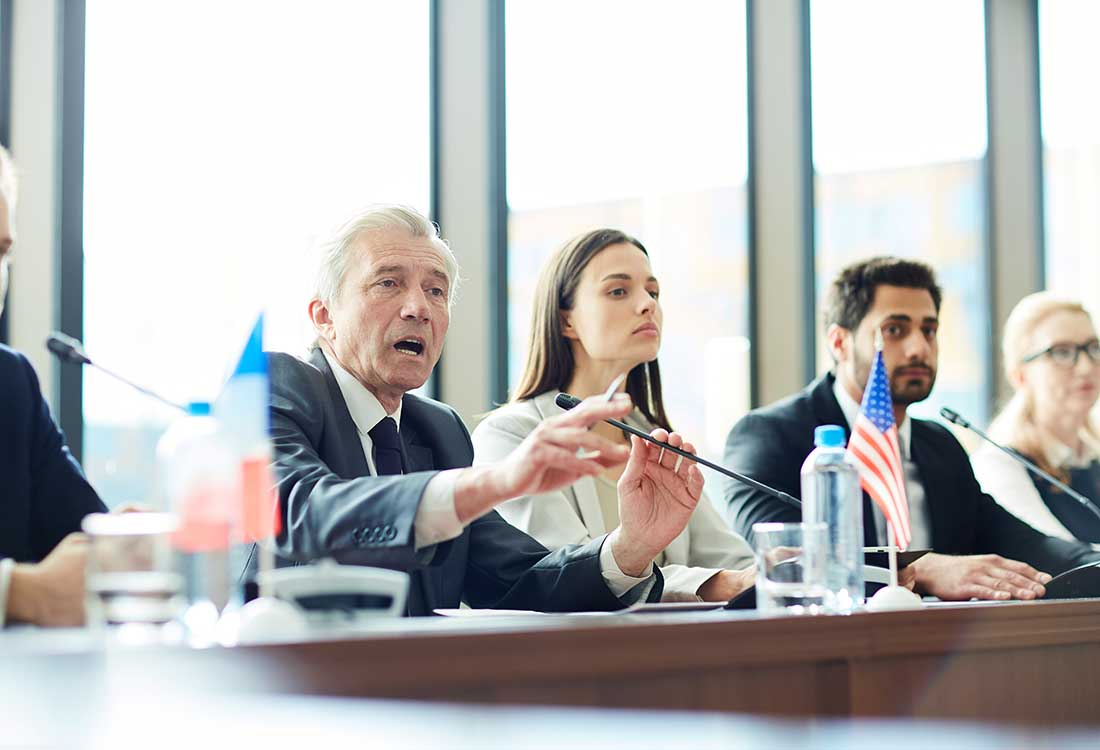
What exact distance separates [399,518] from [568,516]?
44.1 inches

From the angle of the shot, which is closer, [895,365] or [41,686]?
[41,686]

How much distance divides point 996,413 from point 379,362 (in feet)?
12.8

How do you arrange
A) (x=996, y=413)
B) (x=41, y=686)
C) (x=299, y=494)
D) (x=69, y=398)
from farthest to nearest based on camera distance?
(x=996, y=413), (x=69, y=398), (x=299, y=494), (x=41, y=686)

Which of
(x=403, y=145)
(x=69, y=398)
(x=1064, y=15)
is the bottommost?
(x=69, y=398)

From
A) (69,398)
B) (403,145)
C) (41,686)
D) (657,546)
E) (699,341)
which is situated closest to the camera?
(41,686)

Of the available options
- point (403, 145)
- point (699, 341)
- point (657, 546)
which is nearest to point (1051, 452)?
point (699, 341)

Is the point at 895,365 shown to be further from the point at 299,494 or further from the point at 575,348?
the point at 299,494

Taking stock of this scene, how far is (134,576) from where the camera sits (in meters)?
1.37

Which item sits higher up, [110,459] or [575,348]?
[575,348]

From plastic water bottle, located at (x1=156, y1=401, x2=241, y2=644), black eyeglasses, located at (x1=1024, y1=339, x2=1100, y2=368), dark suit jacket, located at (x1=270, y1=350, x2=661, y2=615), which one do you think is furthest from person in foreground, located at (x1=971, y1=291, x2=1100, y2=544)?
plastic water bottle, located at (x1=156, y1=401, x2=241, y2=644)

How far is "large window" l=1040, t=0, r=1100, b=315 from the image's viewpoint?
6047 mm

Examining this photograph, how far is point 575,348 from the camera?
11.1 feet

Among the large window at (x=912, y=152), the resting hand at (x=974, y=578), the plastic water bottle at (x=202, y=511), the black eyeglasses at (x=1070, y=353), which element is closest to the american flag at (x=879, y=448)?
the resting hand at (x=974, y=578)

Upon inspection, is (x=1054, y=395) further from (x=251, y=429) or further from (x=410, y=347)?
(x=251, y=429)
